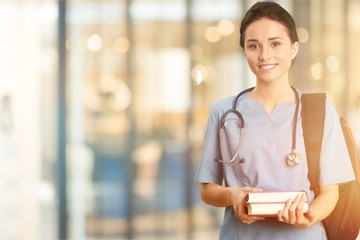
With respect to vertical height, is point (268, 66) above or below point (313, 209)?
above

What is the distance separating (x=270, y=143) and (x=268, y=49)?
0.77 feet

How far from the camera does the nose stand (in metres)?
1.90

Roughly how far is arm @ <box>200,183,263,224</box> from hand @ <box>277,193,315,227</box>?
68 millimetres

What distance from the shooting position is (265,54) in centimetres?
190

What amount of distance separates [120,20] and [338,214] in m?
4.40

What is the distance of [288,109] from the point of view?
1946 mm

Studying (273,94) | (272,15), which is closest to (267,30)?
(272,15)

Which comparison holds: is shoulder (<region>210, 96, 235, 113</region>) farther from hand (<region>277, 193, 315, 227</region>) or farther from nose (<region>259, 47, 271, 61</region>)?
hand (<region>277, 193, 315, 227</region>)

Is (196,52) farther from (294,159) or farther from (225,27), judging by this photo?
(294,159)

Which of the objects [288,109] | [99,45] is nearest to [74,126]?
[99,45]

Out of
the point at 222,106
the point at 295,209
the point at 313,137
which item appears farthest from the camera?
the point at 222,106

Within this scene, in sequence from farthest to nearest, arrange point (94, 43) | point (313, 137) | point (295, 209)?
point (94, 43), point (313, 137), point (295, 209)

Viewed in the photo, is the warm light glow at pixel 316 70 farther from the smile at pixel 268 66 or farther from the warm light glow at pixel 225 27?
the smile at pixel 268 66

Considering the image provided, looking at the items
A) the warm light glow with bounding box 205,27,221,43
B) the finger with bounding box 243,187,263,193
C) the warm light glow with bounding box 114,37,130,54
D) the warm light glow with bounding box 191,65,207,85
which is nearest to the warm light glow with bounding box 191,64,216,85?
the warm light glow with bounding box 191,65,207,85
